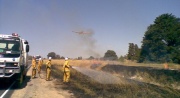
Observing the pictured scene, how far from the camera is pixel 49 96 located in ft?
40.9

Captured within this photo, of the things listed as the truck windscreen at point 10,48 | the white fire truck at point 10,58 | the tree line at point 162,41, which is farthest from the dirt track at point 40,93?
the tree line at point 162,41

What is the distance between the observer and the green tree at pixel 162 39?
172 feet

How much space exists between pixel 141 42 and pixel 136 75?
113ft

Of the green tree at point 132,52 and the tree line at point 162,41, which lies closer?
the tree line at point 162,41

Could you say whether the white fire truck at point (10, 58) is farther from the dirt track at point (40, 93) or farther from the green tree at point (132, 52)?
the green tree at point (132, 52)

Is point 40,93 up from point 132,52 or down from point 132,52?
down

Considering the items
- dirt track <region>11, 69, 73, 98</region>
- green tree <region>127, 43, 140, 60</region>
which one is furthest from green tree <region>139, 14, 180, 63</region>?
dirt track <region>11, 69, 73, 98</region>

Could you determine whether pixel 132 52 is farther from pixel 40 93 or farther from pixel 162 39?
pixel 40 93

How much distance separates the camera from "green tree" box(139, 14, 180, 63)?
2070 inches

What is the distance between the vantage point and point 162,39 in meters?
56.5

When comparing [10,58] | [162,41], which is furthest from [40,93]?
[162,41]

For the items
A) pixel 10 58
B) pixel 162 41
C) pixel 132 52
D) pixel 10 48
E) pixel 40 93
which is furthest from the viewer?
pixel 132 52

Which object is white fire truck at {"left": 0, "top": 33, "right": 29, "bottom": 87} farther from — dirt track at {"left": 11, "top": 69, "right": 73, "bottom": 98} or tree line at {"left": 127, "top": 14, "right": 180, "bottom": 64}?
tree line at {"left": 127, "top": 14, "right": 180, "bottom": 64}

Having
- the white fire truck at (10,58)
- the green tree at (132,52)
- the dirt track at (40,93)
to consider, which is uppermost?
the green tree at (132,52)
